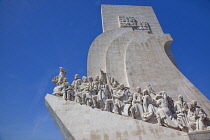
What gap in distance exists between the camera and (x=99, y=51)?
375 inches

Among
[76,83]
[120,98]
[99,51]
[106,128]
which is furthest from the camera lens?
[99,51]

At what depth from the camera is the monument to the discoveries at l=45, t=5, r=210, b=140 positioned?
5004 mm

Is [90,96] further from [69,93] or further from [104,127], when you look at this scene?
[104,127]

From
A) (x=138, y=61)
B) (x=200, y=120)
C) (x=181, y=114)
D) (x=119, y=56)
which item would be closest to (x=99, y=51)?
(x=119, y=56)

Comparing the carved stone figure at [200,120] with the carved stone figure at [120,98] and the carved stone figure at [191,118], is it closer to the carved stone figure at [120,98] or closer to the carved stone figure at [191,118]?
the carved stone figure at [191,118]

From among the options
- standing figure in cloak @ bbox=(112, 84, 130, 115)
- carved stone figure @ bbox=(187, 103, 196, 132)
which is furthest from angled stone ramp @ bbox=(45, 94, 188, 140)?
carved stone figure @ bbox=(187, 103, 196, 132)

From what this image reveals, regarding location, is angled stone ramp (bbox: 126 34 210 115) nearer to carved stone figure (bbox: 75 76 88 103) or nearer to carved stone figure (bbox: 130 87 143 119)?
carved stone figure (bbox: 130 87 143 119)

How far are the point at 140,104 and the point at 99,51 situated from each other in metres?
4.58

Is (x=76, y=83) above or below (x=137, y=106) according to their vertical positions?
above

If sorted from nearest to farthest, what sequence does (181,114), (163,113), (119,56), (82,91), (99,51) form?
(163,113) < (181,114) < (82,91) < (119,56) < (99,51)

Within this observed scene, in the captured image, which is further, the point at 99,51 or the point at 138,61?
the point at 99,51

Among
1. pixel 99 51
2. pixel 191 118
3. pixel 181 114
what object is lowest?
pixel 191 118

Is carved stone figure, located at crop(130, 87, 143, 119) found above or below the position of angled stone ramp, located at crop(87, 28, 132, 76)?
below

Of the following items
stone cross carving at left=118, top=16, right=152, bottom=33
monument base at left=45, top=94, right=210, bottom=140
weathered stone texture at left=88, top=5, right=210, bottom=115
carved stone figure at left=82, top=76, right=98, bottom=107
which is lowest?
monument base at left=45, top=94, right=210, bottom=140
